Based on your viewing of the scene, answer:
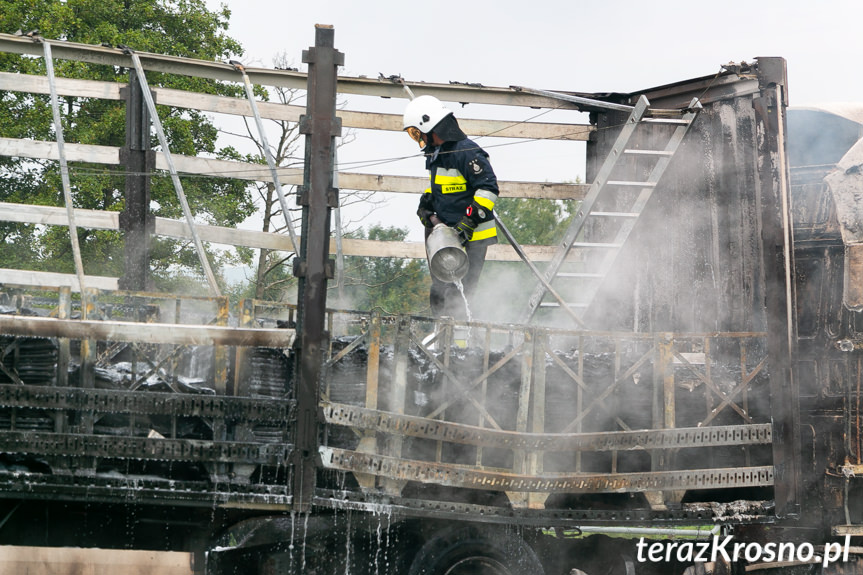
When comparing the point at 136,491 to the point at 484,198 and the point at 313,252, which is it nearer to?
the point at 313,252

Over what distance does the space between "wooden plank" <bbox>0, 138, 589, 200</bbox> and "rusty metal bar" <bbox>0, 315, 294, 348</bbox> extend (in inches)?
96.9

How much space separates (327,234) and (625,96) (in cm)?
424

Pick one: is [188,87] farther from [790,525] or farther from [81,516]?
[790,525]

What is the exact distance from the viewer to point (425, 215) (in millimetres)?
6387

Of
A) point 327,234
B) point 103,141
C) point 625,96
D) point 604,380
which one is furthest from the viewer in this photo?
point 103,141

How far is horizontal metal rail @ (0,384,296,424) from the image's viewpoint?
4.71m

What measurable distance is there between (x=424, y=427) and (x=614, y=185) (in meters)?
3.24

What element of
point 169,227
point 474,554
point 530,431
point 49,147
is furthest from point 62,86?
point 474,554

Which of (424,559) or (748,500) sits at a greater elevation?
(748,500)

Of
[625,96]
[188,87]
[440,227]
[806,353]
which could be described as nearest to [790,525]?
[806,353]

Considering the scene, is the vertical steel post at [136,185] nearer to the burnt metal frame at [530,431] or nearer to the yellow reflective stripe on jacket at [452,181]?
the yellow reflective stripe on jacket at [452,181]

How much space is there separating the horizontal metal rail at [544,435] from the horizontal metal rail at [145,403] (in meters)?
0.40

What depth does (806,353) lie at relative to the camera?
19.1ft

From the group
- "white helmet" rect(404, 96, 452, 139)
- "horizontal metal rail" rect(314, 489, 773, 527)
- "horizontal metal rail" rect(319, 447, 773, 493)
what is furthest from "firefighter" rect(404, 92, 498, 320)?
"horizontal metal rail" rect(314, 489, 773, 527)
